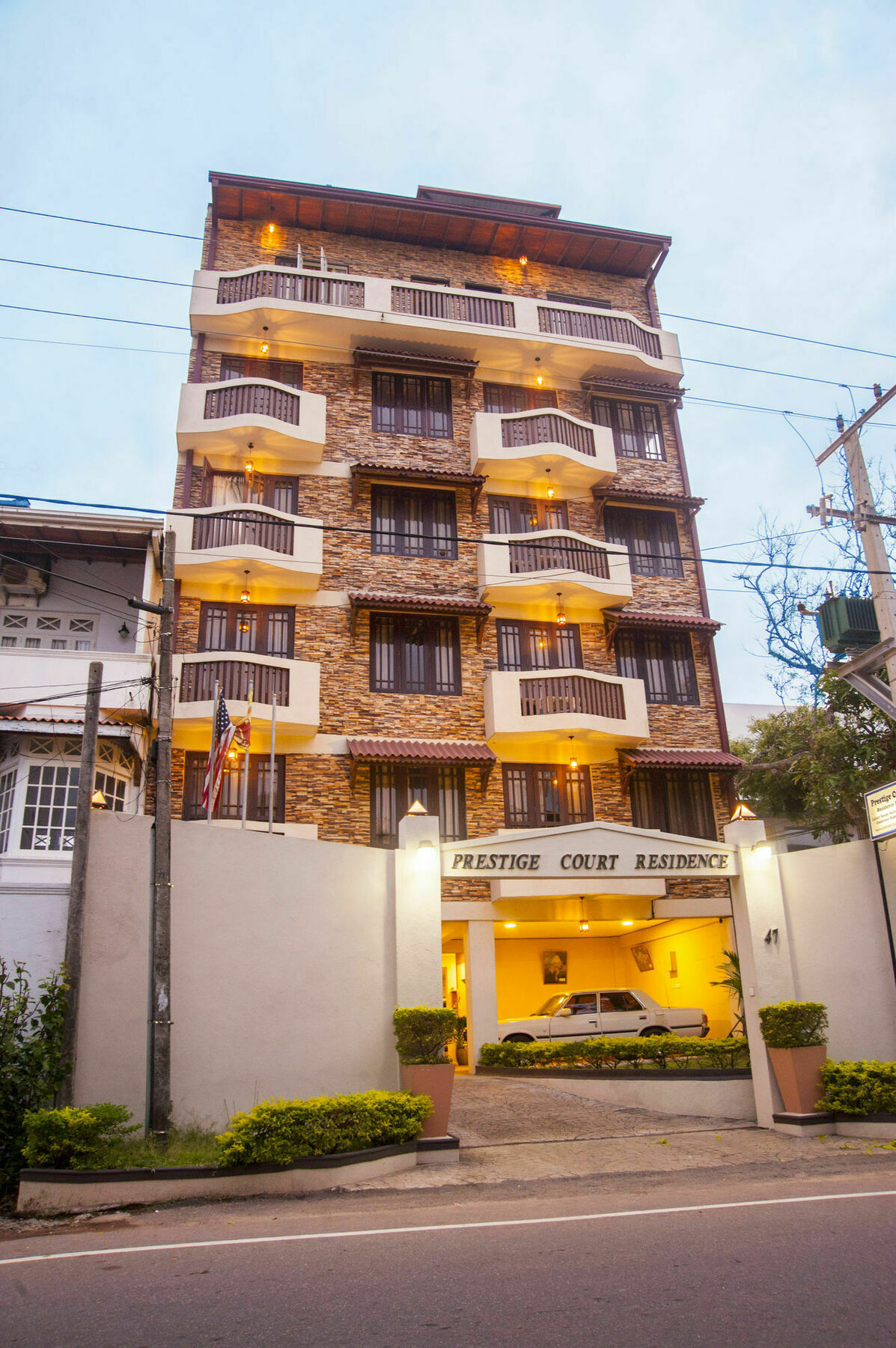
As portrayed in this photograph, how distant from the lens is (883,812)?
1269 centimetres

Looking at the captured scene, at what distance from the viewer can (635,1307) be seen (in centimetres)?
521

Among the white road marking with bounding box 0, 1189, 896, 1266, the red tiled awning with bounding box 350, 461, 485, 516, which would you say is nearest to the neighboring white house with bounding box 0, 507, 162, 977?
the red tiled awning with bounding box 350, 461, 485, 516

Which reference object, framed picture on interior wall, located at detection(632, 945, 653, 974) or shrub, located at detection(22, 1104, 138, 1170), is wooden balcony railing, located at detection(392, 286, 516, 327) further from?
shrub, located at detection(22, 1104, 138, 1170)

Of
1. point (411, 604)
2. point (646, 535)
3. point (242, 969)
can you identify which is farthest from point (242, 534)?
point (242, 969)

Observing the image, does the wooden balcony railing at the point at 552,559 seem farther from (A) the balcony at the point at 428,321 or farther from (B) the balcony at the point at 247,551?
(A) the balcony at the point at 428,321

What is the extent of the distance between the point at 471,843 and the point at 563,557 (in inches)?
465

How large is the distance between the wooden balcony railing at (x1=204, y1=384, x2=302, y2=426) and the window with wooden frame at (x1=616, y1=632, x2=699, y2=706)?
9348 millimetres

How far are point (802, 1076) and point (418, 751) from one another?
10.1 metres

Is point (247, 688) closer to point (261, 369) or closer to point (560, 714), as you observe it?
point (560, 714)

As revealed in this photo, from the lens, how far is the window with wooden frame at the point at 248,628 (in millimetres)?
21219

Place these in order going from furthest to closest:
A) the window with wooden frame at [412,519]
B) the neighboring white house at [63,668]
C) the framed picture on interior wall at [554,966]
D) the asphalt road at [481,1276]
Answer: the framed picture on interior wall at [554,966], the window with wooden frame at [412,519], the neighboring white house at [63,668], the asphalt road at [481,1276]

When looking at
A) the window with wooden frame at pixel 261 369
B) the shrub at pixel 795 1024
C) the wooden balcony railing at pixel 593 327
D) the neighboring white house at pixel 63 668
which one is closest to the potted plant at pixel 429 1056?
the shrub at pixel 795 1024

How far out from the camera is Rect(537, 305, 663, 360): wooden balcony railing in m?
25.2

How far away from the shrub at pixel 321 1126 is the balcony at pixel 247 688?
9.93 meters
